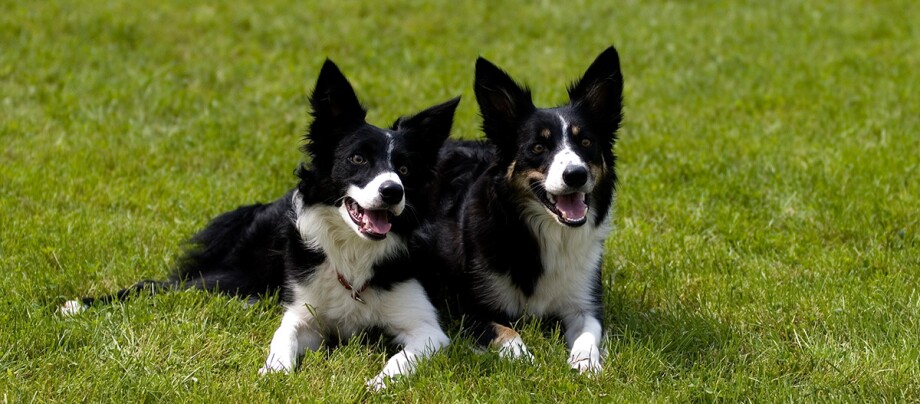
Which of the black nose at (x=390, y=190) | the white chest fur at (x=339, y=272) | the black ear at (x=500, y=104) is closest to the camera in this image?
the black nose at (x=390, y=190)

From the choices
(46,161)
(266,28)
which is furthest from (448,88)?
(46,161)

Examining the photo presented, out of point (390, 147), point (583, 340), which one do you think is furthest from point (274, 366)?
point (583, 340)

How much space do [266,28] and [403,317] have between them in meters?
7.65

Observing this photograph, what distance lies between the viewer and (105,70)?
1033 cm

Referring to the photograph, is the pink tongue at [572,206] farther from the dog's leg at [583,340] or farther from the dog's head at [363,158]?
the dog's head at [363,158]

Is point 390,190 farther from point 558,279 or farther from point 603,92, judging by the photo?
point 603,92

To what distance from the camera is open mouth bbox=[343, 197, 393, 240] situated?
16.0 feet

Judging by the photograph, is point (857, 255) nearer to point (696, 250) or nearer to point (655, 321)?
point (696, 250)

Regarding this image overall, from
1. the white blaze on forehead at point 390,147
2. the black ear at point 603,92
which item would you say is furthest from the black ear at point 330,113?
the black ear at point 603,92

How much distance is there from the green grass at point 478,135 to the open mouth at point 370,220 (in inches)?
23.7

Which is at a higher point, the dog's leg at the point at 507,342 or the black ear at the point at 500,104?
the black ear at the point at 500,104

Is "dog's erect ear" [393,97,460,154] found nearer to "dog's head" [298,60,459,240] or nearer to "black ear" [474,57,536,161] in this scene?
"dog's head" [298,60,459,240]

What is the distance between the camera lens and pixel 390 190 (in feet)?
15.4

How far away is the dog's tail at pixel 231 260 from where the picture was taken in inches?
219
